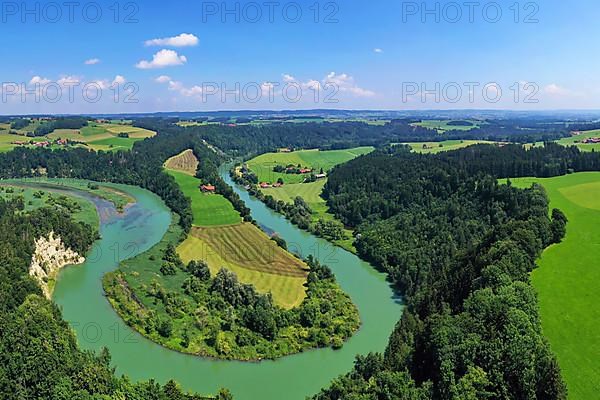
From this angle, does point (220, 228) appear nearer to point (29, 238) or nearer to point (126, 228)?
point (126, 228)

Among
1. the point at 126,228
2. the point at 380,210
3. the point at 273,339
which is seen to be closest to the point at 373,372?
the point at 273,339

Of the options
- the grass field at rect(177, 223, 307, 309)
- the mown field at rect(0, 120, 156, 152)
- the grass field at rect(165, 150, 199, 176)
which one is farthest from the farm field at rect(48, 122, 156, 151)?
the grass field at rect(177, 223, 307, 309)

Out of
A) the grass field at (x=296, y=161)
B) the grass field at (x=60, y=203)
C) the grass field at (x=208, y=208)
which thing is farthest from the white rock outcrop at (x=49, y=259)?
the grass field at (x=296, y=161)

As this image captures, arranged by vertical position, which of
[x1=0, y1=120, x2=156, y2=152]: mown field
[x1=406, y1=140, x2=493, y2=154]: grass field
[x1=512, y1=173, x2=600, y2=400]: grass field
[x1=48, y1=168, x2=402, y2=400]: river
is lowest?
[x1=48, y1=168, x2=402, y2=400]: river

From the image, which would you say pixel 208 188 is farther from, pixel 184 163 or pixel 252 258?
pixel 252 258

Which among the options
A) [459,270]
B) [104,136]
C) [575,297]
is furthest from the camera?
[104,136]

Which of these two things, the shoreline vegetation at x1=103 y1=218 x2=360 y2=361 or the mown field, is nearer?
the shoreline vegetation at x1=103 y1=218 x2=360 y2=361

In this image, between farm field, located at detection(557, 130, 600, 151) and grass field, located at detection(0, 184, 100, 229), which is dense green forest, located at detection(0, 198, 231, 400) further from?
farm field, located at detection(557, 130, 600, 151)

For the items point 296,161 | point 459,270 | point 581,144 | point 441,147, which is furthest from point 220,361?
point 441,147
